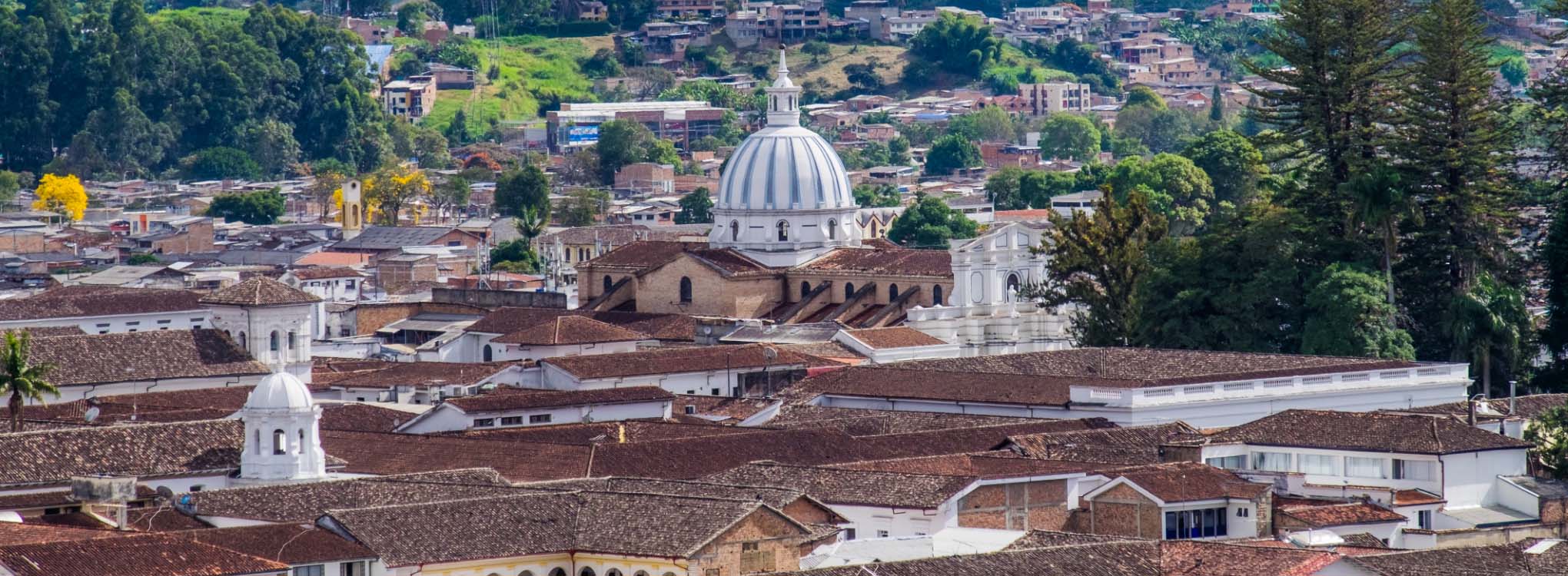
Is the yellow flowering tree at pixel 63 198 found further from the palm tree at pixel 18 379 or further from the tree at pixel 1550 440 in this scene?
the tree at pixel 1550 440

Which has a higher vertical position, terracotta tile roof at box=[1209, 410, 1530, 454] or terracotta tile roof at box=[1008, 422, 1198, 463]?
terracotta tile roof at box=[1209, 410, 1530, 454]

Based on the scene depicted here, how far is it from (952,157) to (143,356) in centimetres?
10365

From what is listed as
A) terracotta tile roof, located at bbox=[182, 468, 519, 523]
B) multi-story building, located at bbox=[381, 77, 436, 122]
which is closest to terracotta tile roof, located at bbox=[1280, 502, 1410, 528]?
terracotta tile roof, located at bbox=[182, 468, 519, 523]

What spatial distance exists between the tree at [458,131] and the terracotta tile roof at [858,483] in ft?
439

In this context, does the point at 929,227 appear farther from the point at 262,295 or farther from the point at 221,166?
the point at 221,166

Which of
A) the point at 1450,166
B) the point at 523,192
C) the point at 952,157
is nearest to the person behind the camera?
the point at 1450,166

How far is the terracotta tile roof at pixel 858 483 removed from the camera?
5444cm

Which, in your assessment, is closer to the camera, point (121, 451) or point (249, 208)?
point (121, 451)

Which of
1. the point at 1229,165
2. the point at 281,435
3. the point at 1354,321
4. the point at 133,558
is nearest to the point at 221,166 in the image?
the point at 1229,165

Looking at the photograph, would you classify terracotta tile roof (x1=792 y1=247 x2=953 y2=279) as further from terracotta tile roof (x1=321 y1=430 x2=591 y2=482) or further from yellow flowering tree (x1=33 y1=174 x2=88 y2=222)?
yellow flowering tree (x1=33 y1=174 x2=88 y2=222)

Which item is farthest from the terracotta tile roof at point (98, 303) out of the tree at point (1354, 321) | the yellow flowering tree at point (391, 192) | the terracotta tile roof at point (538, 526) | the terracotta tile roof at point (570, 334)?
the yellow flowering tree at point (391, 192)

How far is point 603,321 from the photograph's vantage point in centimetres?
9269

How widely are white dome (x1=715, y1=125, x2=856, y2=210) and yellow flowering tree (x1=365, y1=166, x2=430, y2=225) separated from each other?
171 ft

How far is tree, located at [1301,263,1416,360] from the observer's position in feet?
253
